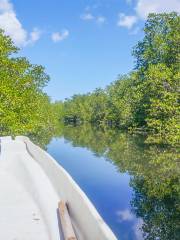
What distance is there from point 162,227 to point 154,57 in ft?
107

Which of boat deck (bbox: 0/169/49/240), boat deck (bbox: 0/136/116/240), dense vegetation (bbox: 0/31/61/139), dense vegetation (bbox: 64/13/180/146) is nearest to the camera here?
boat deck (bbox: 0/136/116/240)

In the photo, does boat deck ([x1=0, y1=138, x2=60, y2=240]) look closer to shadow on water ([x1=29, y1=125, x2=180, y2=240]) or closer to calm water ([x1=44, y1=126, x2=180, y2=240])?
calm water ([x1=44, y1=126, x2=180, y2=240])

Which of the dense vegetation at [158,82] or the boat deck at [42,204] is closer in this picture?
the boat deck at [42,204]

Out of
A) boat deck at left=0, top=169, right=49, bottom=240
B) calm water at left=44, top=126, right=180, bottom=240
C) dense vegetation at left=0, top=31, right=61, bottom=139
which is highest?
dense vegetation at left=0, top=31, right=61, bottom=139

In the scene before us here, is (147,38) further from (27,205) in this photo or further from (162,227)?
(27,205)

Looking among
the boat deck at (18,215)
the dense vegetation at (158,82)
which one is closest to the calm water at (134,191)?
the boat deck at (18,215)

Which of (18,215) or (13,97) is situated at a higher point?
(13,97)

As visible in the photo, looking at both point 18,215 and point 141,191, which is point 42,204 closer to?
point 18,215

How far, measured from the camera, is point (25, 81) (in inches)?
980

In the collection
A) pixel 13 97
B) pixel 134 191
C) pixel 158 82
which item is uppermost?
pixel 158 82

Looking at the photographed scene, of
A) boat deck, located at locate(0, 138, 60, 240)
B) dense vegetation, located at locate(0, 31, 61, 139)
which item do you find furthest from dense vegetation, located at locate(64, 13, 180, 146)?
boat deck, located at locate(0, 138, 60, 240)

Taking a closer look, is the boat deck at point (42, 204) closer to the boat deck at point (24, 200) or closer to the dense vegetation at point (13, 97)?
the boat deck at point (24, 200)

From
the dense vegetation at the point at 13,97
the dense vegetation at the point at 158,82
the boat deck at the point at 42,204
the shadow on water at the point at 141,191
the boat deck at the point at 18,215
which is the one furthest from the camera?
the dense vegetation at the point at 158,82

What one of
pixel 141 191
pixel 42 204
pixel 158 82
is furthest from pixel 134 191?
pixel 158 82
